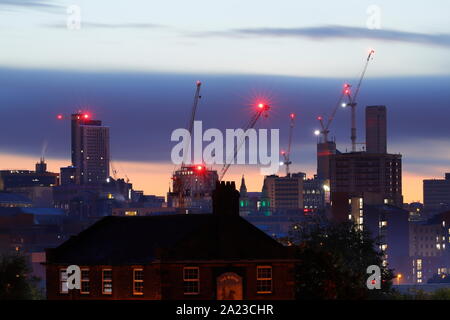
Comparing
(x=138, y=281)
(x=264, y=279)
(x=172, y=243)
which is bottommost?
(x=138, y=281)

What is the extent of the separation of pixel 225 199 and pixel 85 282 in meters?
14.1

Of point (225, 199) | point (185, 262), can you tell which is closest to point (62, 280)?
point (185, 262)

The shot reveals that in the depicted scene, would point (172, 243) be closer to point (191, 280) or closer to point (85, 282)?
point (191, 280)

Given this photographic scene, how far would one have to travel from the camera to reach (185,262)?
109 m

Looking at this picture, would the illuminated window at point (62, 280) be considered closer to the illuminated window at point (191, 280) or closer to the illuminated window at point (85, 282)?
the illuminated window at point (85, 282)

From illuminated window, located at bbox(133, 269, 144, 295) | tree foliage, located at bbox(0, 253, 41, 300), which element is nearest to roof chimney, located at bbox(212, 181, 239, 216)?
illuminated window, located at bbox(133, 269, 144, 295)

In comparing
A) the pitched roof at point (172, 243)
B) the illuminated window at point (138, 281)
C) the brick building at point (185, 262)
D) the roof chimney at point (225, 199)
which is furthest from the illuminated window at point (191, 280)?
the roof chimney at point (225, 199)

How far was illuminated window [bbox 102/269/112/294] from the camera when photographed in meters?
110

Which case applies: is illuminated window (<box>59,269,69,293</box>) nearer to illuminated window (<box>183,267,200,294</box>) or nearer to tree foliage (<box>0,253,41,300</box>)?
tree foliage (<box>0,253,41,300</box>)

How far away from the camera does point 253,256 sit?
111 m
